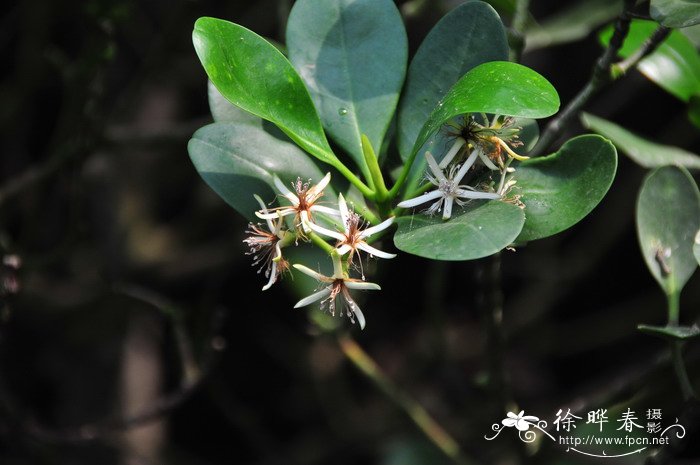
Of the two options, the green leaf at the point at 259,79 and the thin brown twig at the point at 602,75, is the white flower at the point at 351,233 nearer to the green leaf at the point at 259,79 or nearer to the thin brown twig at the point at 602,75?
the green leaf at the point at 259,79

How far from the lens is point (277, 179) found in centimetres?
73

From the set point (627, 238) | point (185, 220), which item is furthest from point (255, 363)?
point (627, 238)

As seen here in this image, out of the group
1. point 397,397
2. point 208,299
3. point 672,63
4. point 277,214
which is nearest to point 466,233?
point 277,214

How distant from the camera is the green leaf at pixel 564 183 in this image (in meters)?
0.69

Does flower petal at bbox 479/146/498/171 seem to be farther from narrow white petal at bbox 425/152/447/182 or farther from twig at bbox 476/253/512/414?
twig at bbox 476/253/512/414

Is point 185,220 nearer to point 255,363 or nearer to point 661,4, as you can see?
point 255,363

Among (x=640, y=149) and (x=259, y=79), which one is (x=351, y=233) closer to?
(x=259, y=79)

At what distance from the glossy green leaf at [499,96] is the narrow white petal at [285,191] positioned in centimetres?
13

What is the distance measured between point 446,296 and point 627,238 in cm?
58

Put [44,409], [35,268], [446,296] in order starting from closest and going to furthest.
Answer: [35,268], [44,409], [446,296]

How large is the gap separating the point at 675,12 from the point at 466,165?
26cm

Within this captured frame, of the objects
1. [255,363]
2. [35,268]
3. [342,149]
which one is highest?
[342,149]

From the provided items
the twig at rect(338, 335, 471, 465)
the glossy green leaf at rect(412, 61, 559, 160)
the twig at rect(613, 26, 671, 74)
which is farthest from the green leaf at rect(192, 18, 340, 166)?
the twig at rect(338, 335, 471, 465)

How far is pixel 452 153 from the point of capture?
2.36 feet
